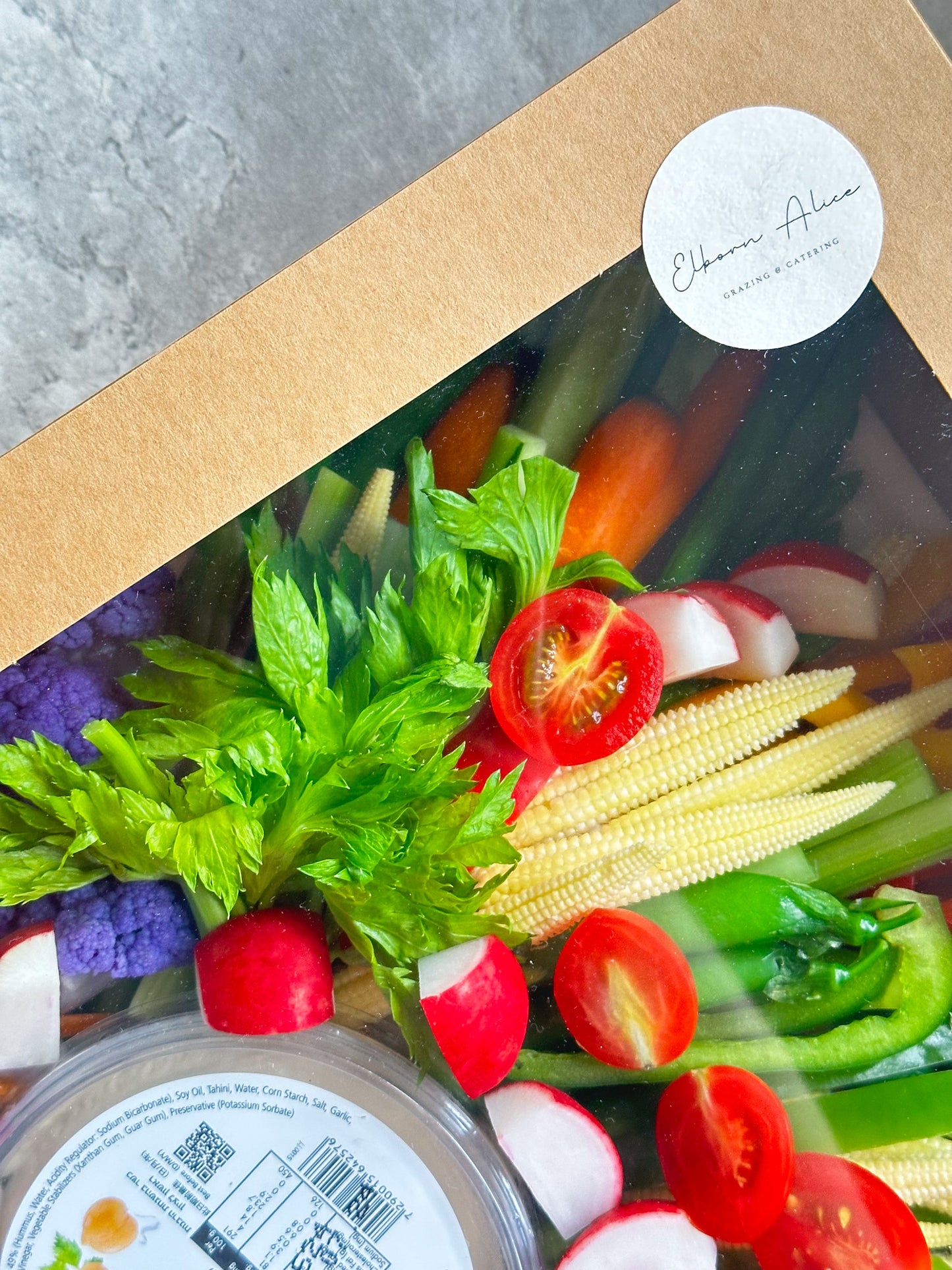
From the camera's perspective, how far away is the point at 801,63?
1.98 feet

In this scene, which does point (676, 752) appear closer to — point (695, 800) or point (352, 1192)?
point (695, 800)

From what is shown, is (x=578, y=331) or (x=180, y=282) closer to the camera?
(x=578, y=331)

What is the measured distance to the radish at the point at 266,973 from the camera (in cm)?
57

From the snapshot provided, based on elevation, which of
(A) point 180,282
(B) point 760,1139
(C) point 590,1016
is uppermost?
(A) point 180,282

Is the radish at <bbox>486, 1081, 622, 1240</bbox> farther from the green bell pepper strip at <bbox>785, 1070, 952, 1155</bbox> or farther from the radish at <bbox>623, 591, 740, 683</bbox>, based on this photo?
the radish at <bbox>623, 591, 740, 683</bbox>

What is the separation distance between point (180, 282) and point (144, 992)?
0.68 m

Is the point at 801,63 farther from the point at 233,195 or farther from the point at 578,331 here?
the point at 233,195

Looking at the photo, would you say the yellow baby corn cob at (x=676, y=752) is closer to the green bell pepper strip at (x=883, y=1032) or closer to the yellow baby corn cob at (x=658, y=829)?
the yellow baby corn cob at (x=658, y=829)

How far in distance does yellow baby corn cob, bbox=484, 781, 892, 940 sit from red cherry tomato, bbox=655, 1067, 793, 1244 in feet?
0.36

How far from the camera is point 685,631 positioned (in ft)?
1.98

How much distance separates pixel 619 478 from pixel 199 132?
0.63 metres

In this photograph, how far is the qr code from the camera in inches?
22.8

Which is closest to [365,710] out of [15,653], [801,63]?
[15,653]

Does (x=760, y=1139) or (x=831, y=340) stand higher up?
Answer: (x=831, y=340)
